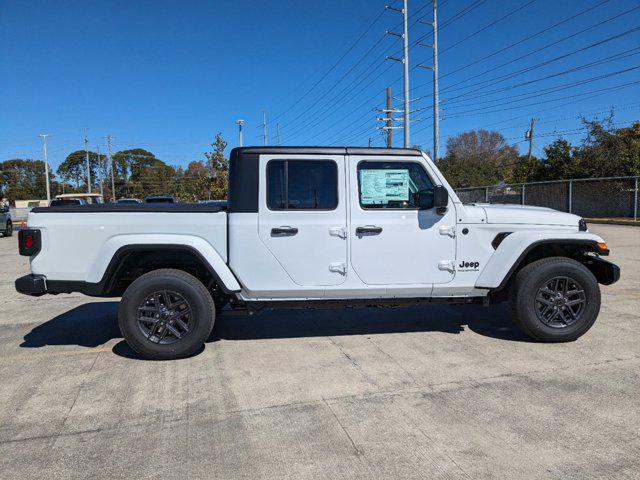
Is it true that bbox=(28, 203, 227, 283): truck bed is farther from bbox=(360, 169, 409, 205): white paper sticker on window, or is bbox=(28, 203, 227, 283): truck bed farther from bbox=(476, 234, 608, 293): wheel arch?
bbox=(476, 234, 608, 293): wheel arch

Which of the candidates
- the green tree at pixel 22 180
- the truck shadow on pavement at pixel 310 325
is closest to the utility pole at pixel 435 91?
the truck shadow on pavement at pixel 310 325

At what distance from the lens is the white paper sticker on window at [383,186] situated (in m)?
4.66

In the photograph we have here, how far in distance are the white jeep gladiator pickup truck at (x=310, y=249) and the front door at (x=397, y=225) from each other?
0.01 metres

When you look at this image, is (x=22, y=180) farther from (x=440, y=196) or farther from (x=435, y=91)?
(x=440, y=196)

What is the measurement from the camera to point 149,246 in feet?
14.3

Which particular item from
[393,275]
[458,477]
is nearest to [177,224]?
[393,275]

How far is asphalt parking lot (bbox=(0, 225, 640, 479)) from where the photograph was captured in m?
2.82

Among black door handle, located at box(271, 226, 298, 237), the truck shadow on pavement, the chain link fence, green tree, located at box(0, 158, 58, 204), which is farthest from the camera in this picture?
green tree, located at box(0, 158, 58, 204)

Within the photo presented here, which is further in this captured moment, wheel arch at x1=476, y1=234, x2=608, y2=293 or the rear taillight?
wheel arch at x1=476, y1=234, x2=608, y2=293

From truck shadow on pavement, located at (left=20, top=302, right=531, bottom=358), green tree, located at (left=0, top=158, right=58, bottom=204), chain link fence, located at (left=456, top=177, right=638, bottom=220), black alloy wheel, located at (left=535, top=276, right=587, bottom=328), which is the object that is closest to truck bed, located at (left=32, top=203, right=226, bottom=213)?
truck shadow on pavement, located at (left=20, top=302, right=531, bottom=358)

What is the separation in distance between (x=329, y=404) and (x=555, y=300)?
105 inches

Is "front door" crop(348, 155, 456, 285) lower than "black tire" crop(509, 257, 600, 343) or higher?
higher

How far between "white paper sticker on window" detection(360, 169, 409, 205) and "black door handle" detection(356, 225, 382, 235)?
25 cm

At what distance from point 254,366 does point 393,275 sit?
1.58 metres
